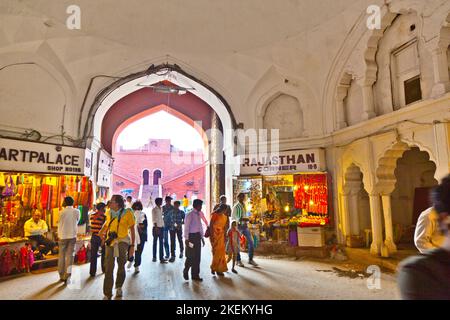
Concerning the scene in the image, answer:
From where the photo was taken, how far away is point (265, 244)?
879 centimetres

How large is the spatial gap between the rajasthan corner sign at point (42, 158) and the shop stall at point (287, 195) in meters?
4.63

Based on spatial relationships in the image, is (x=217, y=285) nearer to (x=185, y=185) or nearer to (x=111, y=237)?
(x=111, y=237)

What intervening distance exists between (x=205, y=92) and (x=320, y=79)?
374 cm

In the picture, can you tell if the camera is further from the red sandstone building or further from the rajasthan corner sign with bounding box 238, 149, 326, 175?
the red sandstone building

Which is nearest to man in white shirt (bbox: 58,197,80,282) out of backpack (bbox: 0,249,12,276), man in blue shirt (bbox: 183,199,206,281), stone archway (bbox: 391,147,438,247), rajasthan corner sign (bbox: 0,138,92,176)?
backpack (bbox: 0,249,12,276)

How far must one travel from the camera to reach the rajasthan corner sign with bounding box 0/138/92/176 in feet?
22.6

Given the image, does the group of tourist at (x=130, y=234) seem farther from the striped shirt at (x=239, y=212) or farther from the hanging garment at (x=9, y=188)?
the hanging garment at (x=9, y=188)

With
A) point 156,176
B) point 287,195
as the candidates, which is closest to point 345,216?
point 287,195

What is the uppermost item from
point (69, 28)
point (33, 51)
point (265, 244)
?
point (69, 28)

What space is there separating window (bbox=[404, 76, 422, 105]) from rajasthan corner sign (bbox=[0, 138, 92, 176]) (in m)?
8.32

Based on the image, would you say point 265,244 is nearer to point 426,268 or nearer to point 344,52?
point 344,52

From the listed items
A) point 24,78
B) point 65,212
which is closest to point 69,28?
point 24,78

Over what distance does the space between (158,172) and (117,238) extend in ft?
86.5
